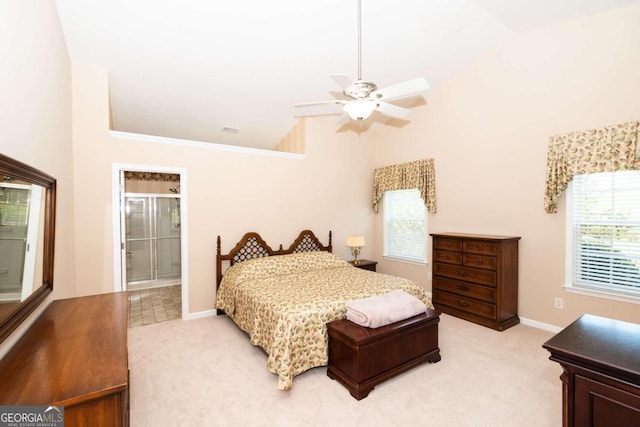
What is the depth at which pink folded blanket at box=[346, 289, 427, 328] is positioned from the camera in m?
2.45

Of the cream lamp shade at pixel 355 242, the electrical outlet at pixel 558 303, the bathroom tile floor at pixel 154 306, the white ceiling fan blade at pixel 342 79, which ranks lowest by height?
the bathroom tile floor at pixel 154 306

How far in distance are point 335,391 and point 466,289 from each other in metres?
2.33

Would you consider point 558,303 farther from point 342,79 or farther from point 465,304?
point 342,79

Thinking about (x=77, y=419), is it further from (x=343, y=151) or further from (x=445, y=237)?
(x=343, y=151)

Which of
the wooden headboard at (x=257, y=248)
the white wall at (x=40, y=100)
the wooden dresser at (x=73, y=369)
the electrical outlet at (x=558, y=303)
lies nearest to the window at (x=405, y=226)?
the wooden headboard at (x=257, y=248)

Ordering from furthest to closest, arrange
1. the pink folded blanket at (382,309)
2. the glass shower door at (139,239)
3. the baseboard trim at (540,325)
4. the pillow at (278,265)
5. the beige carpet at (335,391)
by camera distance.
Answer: the glass shower door at (139,239) < the pillow at (278,265) < the baseboard trim at (540,325) < the pink folded blanket at (382,309) < the beige carpet at (335,391)

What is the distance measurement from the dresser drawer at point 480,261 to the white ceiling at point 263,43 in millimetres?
2546

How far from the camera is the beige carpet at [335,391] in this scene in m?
2.05

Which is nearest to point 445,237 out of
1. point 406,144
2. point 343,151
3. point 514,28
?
point 406,144

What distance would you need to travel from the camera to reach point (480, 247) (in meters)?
3.65

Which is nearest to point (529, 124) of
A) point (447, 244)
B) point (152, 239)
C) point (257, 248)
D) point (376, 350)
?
point (447, 244)

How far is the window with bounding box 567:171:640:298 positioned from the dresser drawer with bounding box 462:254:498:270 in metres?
0.77

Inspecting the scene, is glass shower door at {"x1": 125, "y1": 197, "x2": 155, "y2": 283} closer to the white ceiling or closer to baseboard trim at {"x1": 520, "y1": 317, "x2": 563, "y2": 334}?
the white ceiling

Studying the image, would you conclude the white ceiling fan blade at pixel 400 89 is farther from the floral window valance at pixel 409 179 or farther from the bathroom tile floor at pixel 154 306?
the bathroom tile floor at pixel 154 306
